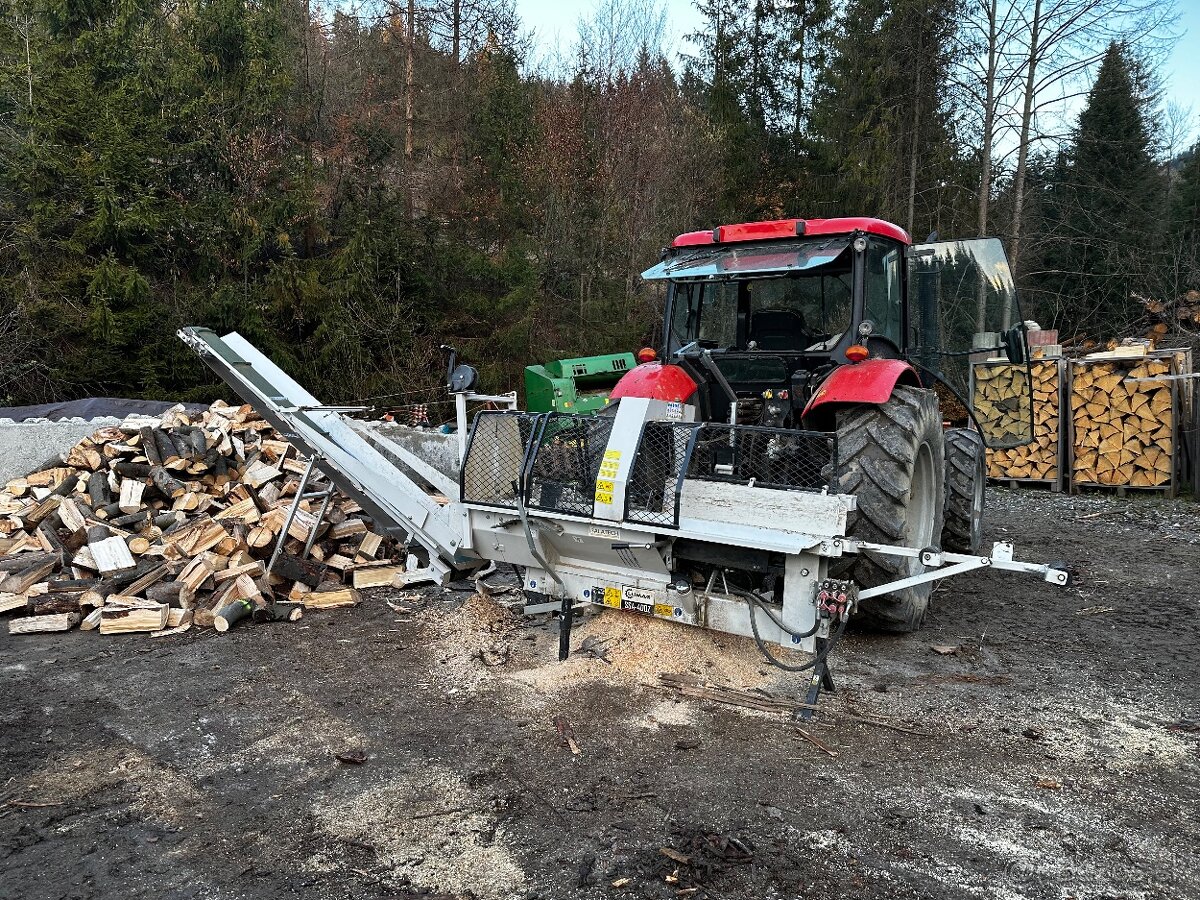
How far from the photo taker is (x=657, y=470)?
3885 millimetres

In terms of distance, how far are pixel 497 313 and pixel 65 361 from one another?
6262 mm

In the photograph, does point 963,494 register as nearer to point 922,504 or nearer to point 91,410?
point 922,504

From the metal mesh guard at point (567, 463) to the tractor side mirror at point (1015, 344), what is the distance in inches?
121

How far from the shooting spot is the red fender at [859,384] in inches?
165

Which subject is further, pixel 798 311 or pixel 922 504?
pixel 798 311

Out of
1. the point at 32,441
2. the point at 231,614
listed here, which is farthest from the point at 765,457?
the point at 32,441

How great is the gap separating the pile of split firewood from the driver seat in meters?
3.11

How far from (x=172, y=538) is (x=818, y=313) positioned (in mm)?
4784

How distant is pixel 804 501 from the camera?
3.55 m

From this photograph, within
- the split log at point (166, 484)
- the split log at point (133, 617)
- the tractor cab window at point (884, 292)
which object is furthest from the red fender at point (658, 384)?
the split log at point (166, 484)

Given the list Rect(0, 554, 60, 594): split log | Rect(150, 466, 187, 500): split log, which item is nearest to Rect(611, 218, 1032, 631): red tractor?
Rect(150, 466, 187, 500): split log

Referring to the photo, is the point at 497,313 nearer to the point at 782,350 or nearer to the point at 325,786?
the point at 782,350

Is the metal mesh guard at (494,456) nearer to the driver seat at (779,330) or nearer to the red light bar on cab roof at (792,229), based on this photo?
the red light bar on cab roof at (792,229)

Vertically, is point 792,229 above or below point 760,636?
above
